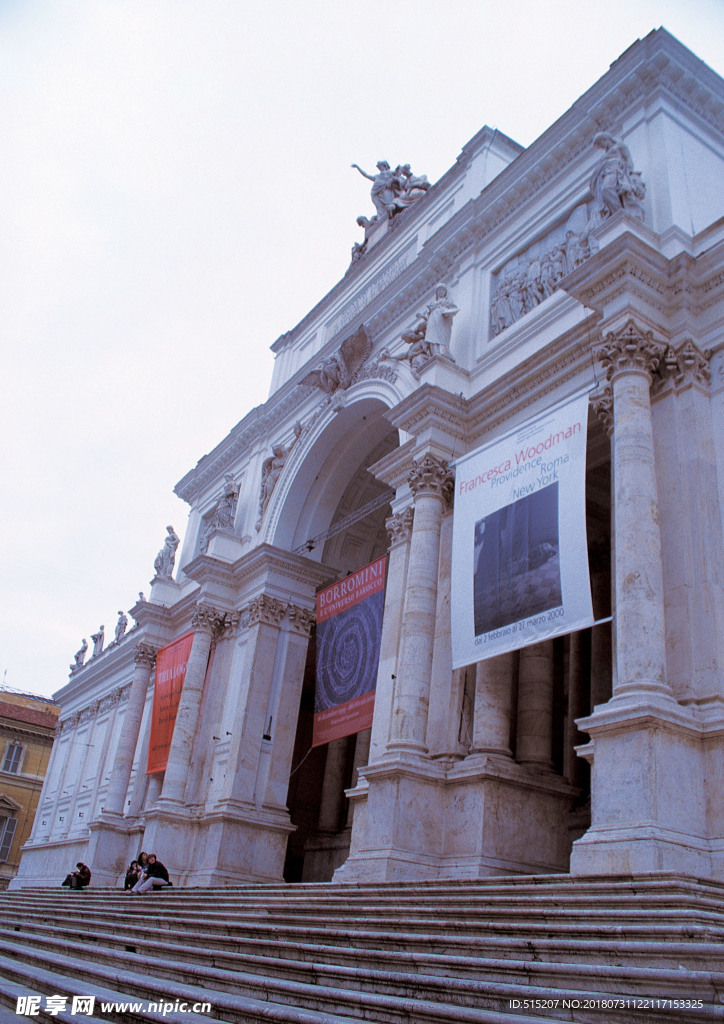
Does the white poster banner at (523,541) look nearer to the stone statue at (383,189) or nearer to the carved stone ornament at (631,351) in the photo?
the carved stone ornament at (631,351)

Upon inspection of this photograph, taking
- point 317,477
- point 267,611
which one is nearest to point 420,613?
point 267,611

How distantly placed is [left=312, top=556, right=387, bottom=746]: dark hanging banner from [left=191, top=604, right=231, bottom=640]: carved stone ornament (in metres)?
4.76

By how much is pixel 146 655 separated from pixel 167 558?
3.51 m

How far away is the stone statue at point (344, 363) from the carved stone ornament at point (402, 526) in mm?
5592

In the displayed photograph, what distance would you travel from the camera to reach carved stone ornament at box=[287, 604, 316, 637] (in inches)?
869

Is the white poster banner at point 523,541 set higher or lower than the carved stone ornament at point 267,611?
lower

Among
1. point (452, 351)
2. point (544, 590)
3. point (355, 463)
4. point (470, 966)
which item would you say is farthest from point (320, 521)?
point (470, 966)

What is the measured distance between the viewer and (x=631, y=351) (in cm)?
1149

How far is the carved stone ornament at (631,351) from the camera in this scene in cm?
1151

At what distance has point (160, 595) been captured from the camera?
28359 mm

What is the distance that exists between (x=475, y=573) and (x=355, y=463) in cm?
1022

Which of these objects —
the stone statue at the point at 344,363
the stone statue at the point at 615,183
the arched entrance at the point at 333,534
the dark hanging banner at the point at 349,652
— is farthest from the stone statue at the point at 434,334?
the dark hanging banner at the point at 349,652

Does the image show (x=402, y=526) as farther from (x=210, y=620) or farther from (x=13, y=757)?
(x=13, y=757)

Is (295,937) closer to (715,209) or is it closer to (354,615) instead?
(354,615)
